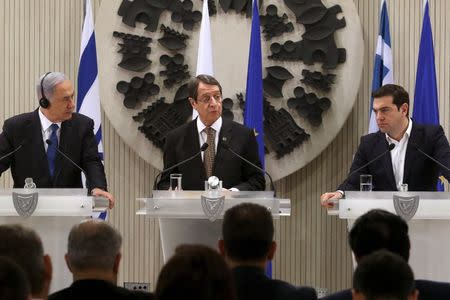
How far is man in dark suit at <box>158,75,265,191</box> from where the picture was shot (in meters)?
6.17

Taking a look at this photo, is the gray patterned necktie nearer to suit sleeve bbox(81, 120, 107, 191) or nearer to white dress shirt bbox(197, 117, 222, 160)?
white dress shirt bbox(197, 117, 222, 160)

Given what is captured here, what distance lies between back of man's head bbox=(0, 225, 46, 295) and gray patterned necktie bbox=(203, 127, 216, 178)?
3.03 meters

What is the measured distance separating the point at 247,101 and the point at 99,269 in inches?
165

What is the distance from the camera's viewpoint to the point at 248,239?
3.57 meters

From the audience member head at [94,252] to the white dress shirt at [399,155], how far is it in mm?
3157

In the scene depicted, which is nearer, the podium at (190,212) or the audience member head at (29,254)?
the audience member head at (29,254)

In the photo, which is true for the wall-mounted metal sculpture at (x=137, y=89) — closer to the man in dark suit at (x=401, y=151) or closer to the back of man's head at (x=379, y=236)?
the man in dark suit at (x=401, y=151)

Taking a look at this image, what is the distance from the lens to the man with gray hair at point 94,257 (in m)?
3.28

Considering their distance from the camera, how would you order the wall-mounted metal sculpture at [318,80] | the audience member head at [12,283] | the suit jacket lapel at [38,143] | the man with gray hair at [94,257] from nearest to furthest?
the audience member head at [12,283], the man with gray hair at [94,257], the suit jacket lapel at [38,143], the wall-mounted metal sculpture at [318,80]

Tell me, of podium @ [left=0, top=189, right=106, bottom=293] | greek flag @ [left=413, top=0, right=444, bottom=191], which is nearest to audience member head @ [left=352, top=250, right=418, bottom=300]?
podium @ [left=0, top=189, right=106, bottom=293]

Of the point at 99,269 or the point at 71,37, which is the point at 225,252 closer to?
the point at 99,269

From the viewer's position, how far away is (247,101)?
7496 mm

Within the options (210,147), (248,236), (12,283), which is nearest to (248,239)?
(248,236)

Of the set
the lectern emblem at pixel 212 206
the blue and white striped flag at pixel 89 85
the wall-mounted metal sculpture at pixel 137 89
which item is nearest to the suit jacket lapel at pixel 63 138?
the lectern emblem at pixel 212 206
